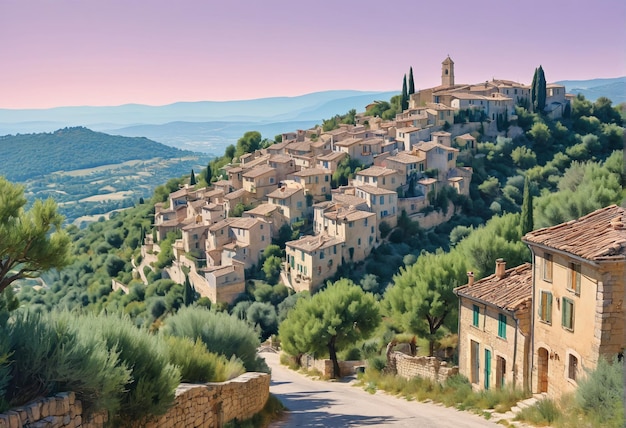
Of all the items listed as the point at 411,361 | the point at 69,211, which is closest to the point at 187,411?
the point at 411,361

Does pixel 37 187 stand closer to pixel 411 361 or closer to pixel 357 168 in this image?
A: pixel 357 168

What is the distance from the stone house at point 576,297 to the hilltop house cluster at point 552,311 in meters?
0.02

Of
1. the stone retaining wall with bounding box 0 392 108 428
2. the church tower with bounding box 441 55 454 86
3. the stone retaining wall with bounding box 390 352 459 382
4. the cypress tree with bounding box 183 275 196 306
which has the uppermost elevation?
the church tower with bounding box 441 55 454 86

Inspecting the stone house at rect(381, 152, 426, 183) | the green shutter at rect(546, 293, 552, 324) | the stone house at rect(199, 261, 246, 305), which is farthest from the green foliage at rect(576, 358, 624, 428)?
the stone house at rect(381, 152, 426, 183)

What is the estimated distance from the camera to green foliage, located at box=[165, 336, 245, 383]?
12.0 m

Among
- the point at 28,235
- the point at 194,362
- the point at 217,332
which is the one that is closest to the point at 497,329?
the point at 217,332

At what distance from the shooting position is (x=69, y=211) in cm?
15488

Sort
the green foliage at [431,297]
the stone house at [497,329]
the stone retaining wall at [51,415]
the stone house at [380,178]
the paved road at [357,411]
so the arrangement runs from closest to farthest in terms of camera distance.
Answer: the stone retaining wall at [51,415], the paved road at [357,411], the stone house at [497,329], the green foliage at [431,297], the stone house at [380,178]

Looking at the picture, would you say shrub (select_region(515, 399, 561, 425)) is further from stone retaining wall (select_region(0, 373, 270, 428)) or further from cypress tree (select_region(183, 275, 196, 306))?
cypress tree (select_region(183, 275, 196, 306))

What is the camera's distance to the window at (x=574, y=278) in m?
13.8

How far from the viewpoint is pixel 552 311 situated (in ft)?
49.1

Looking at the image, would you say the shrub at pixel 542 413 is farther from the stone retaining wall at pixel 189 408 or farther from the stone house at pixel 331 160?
the stone house at pixel 331 160

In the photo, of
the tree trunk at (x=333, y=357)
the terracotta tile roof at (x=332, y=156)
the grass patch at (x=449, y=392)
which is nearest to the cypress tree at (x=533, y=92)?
the terracotta tile roof at (x=332, y=156)

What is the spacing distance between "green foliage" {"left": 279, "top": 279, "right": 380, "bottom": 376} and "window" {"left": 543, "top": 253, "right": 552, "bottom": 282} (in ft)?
40.9
